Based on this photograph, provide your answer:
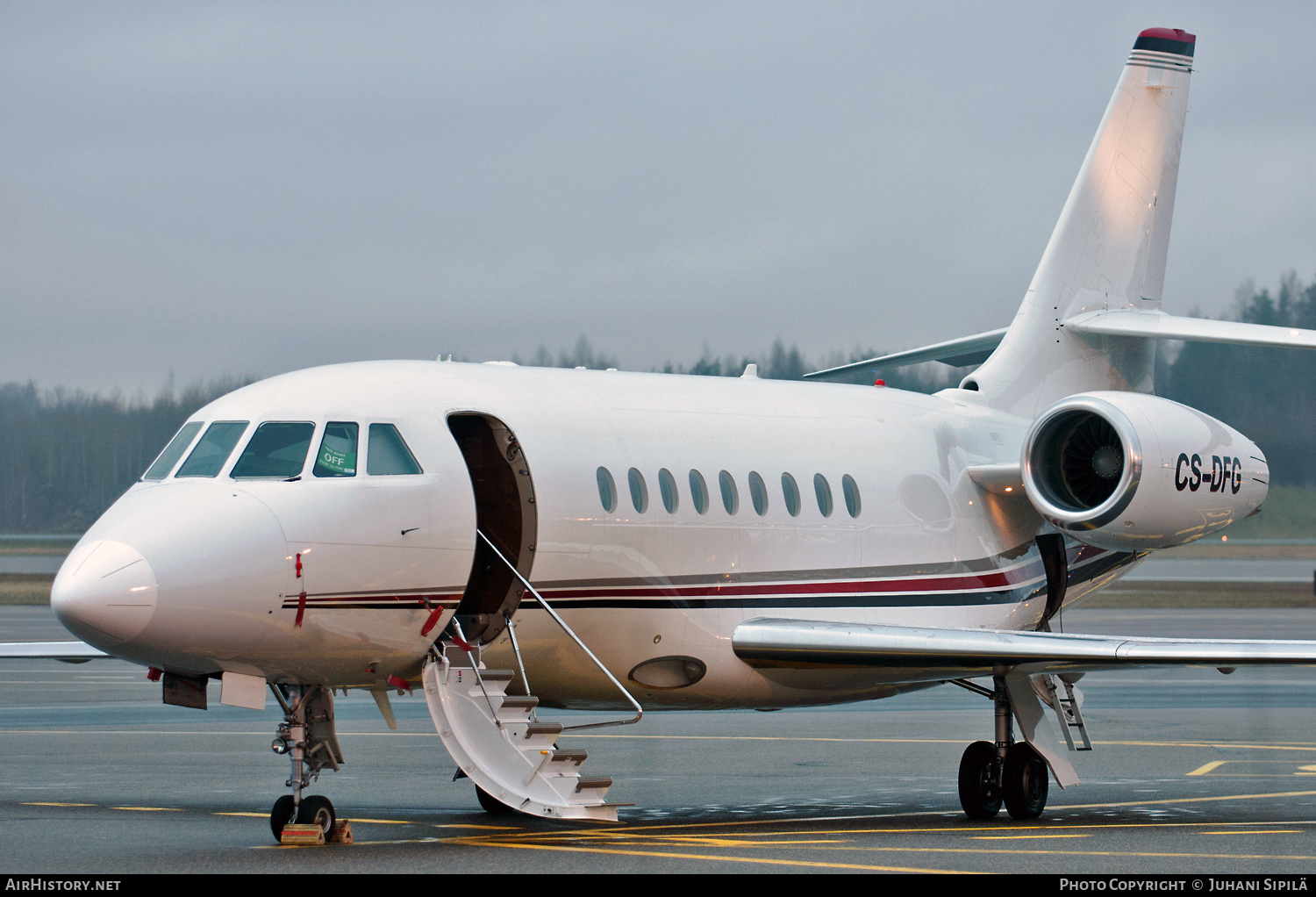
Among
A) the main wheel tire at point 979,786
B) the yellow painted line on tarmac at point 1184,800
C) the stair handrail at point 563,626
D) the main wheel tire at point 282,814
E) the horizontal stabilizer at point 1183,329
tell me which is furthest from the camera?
the horizontal stabilizer at point 1183,329

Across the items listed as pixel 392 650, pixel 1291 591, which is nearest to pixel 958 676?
pixel 392 650

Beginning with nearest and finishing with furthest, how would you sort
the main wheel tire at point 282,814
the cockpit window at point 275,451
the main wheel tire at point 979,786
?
the cockpit window at point 275,451, the main wheel tire at point 282,814, the main wheel tire at point 979,786

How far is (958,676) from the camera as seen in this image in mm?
17141

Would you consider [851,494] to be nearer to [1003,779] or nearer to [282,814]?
[1003,779]

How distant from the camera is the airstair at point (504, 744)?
13.5 metres

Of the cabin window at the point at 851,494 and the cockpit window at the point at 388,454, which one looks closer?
the cockpit window at the point at 388,454

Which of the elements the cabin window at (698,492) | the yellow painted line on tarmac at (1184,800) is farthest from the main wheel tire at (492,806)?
the yellow painted line on tarmac at (1184,800)

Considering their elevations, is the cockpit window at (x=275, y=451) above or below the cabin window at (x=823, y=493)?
above

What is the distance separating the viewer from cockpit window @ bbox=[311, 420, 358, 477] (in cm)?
1328

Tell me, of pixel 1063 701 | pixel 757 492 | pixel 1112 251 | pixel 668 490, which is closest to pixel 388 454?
pixel 668 490

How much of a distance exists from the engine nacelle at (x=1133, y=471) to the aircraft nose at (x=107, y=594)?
8951mm

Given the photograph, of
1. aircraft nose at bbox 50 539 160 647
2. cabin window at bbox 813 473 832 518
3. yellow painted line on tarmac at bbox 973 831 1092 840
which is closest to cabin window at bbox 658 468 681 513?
cabin window at bbox 813 473 832 518

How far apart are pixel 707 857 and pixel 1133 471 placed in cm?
645

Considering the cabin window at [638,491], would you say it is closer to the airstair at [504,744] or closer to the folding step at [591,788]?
the airstair at [504,744]
